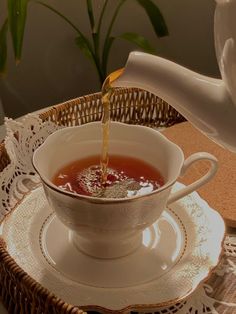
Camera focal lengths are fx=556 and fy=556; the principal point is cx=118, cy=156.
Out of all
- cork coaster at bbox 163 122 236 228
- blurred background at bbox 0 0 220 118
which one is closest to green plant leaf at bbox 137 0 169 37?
blurred background at bbox 0 0 220 118

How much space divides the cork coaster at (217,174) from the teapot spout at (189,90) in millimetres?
198

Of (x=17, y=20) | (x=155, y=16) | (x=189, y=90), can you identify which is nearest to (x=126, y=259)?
(x=189, y=90)

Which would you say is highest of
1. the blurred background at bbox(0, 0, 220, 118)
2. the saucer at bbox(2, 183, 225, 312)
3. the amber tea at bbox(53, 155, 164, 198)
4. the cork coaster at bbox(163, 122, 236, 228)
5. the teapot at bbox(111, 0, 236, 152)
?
the teapot at bbox(111, 0, 236, 152)

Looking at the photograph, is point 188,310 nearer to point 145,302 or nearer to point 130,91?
point 145,302

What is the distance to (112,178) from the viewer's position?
1.91 ft

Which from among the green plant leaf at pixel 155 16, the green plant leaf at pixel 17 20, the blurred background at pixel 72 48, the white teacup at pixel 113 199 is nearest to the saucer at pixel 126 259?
the white teacup at pixel 113 199

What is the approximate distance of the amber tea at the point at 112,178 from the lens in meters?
0.56

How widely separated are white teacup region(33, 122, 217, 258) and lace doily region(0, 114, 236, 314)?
81 mm

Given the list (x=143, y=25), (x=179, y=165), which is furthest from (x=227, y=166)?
(x=143, y=25)

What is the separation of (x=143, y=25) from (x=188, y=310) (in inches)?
38.8

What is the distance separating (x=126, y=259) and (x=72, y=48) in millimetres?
883

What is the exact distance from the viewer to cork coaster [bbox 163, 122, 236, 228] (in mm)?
651

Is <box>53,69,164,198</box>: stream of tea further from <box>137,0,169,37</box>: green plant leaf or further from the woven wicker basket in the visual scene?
<box>137,0,169,37</box>: green plant leaf

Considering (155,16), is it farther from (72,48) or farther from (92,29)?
(72,48)
